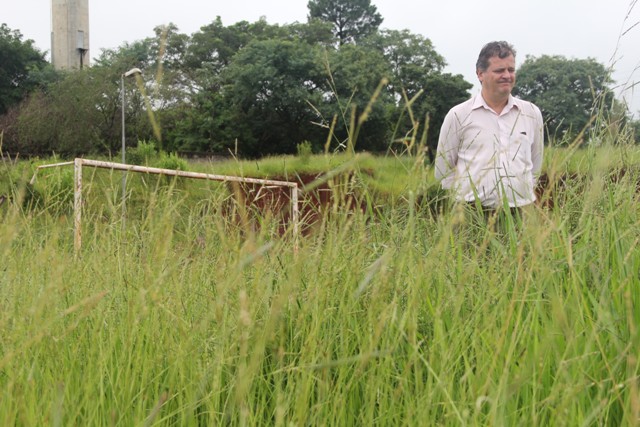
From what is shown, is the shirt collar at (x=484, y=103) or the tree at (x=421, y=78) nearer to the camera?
the shirt collar at (x=484, y=103)

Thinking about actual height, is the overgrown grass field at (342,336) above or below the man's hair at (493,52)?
below

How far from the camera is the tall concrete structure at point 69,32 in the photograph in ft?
156

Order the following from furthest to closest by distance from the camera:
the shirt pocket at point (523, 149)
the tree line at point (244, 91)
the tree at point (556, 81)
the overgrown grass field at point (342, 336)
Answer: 1. the tree at point (556, 81)
2. the tree line at point (244, 91)
3. the shirt pocket at point (523, 149)
4. the overgrown grass field at point (342, 336)

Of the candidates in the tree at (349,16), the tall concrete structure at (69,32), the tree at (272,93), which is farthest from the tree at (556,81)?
the tall concrete structure at (69,32)

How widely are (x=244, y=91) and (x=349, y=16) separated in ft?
75.0

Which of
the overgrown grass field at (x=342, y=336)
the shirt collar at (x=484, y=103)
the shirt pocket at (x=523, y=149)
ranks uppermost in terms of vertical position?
the shirt collar at (x=484, y=103)

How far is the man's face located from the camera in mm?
3232

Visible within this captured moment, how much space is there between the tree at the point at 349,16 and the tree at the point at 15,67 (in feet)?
70.6

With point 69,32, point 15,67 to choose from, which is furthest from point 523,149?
point 69,32

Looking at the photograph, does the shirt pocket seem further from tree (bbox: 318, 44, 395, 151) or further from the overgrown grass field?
tree (bbox: 318, 44, 395, 151)

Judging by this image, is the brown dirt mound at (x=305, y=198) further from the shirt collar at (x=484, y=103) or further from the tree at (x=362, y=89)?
the tree at (x=362, y=89)

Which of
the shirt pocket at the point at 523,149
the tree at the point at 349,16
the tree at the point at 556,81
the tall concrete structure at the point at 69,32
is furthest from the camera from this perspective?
the tree at the point at 349,16

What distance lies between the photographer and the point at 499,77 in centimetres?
325

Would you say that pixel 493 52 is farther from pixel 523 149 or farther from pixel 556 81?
pixel 556 81
